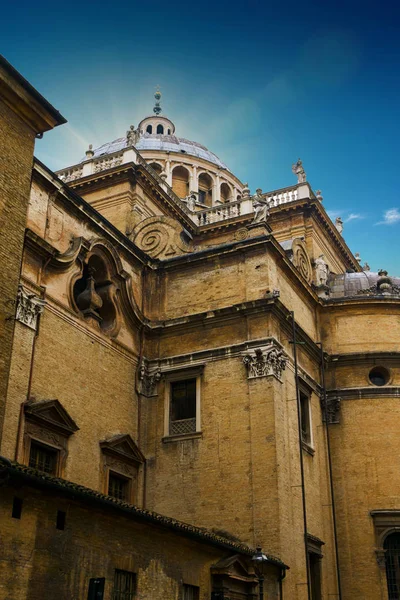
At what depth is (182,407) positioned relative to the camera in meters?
22.5

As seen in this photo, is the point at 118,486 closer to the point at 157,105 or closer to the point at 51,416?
the point at 51,416

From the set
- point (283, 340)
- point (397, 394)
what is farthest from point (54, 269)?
point (397, 394)

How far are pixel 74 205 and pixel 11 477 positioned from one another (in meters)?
9.93

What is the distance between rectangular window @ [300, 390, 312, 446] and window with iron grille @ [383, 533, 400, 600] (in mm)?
3892

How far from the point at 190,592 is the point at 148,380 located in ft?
25.0

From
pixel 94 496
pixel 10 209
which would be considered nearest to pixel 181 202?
pixel 10 209

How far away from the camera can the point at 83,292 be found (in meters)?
21.1

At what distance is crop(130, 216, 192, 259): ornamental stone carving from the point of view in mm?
25453

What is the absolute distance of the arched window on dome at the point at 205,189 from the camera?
4607 cm

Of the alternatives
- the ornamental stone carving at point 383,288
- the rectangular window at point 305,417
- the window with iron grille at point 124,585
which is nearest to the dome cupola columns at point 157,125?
the ornamental stone carving at point 383,288

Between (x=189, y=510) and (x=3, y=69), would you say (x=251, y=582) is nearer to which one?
(x=189, y=510)

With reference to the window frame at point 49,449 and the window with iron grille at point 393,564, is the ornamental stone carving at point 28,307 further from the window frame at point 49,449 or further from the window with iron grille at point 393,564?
the window with iron grille at point 393,564

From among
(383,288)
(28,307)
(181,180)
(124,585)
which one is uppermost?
(181,180)

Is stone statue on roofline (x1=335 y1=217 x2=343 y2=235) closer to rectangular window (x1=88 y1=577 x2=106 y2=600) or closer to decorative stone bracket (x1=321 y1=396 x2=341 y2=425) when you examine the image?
decorative stone bracket (x1=321 y1=396 x2=341 y2=425)
